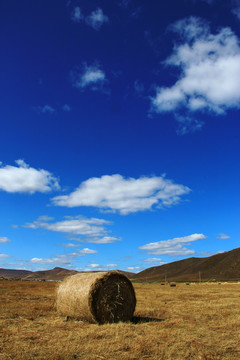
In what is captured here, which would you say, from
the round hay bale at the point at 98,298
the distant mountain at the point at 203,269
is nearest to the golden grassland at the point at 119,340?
the round hay bale at the point at 98,298

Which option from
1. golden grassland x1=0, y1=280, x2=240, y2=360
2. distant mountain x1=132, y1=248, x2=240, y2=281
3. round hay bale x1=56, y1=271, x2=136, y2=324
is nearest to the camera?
golden grassland x1=0, y1=280, x2=240, y2=360

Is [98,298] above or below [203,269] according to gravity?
below

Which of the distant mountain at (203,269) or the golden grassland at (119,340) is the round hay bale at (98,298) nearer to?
the golden grassland at (119,340)

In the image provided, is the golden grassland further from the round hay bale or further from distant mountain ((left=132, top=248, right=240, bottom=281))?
distant mountain ((left=132, top=248, right=240, bottom=281))

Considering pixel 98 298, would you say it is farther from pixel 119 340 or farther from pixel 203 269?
pixel 203 269

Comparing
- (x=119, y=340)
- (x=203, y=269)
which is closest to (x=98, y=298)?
(x=119, y=340)

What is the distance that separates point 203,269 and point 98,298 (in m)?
141

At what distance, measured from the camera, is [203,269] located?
142m

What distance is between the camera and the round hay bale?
11.5 m

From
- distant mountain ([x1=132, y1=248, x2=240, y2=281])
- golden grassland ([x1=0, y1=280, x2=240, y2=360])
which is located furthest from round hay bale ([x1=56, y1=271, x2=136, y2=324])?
distant mountain ([x1=132, y1=248, x2=240, y2=281])

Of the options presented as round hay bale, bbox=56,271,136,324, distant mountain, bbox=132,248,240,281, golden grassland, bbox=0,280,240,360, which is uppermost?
distant mountain, bbox=132,248,240,281

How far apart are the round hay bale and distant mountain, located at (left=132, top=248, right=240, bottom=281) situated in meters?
106

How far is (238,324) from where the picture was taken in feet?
35.2

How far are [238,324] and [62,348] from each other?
6.83 m
